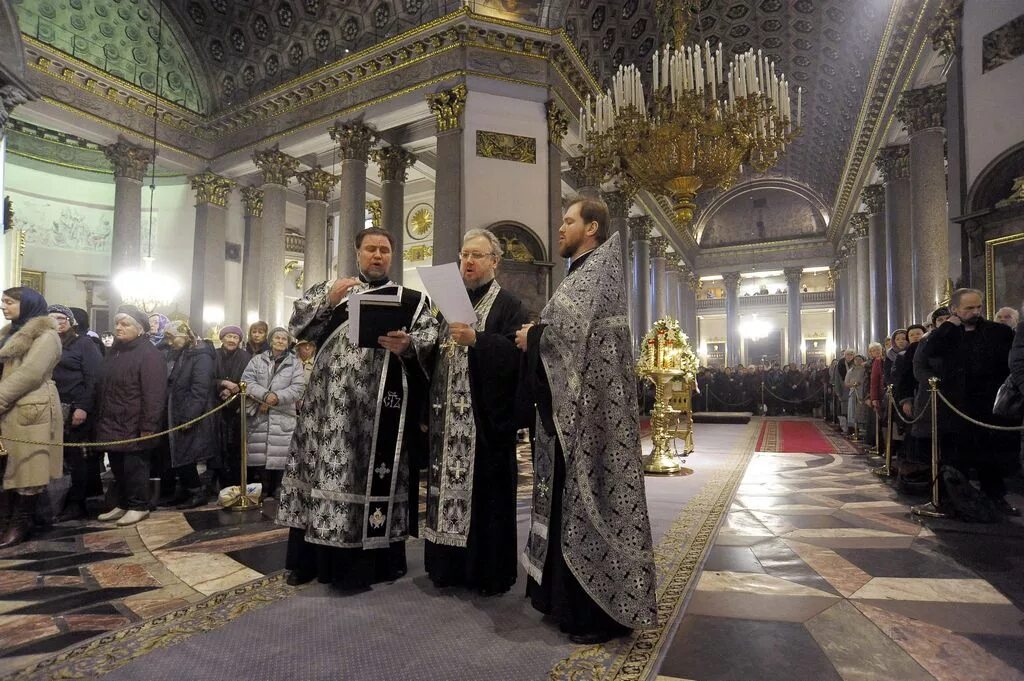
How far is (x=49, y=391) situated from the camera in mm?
4164

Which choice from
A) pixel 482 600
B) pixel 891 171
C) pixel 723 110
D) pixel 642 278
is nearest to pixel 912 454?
pixel 723 110

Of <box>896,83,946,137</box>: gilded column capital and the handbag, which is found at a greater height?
<box>896,83,946,137</box>: gilded column capital

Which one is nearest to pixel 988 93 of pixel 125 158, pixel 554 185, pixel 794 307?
pixel 554 185

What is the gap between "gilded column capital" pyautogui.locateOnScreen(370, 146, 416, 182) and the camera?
13.0 m

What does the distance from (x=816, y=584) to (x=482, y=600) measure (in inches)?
71.7

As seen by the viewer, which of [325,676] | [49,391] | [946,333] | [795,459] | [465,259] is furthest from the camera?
[795,459]

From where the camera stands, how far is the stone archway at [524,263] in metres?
10.2

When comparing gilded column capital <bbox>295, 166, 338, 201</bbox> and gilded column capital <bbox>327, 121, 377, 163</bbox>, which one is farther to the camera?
gilded column capital <bbox>295, 166, 338, 201</bbox>

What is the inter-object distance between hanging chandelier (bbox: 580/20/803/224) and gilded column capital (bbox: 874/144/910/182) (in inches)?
333

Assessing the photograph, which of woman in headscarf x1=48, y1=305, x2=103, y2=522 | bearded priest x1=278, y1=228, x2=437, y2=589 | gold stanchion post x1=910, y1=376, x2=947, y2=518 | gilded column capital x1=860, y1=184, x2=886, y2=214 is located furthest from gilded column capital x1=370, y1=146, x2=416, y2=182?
gilded column capital x1=860, y1=184, x2=886, y2=214

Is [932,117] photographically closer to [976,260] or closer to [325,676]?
[976,260]

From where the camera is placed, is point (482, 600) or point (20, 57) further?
point (20, 57)

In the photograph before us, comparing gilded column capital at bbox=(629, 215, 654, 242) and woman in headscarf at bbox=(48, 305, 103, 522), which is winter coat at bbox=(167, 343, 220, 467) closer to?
woman in headscarf at bbox=(48, 305, 103, 522)

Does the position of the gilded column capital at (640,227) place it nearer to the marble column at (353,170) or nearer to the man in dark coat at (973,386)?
the marble column at (353,170)
